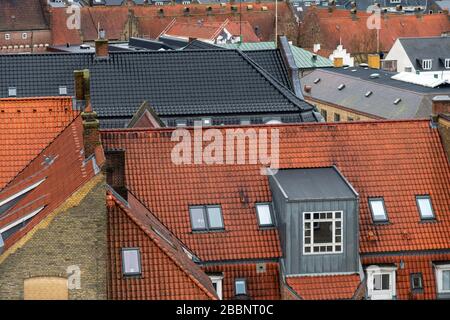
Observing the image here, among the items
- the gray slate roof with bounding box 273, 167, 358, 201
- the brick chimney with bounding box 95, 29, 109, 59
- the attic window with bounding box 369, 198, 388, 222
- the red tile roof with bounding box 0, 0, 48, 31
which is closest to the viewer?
the gray slate roof with bounding box 273, 167, 358, 201

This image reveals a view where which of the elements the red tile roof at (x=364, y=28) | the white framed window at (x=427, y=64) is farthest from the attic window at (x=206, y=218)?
the red tile roof at (x=364, y=28)

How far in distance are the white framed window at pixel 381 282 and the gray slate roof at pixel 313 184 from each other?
2432mm

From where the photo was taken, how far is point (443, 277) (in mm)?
31281

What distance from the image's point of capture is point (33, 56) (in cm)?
5472

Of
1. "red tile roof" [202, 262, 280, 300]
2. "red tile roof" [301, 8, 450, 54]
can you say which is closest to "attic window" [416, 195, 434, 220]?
"red tile roof" [202, 262, 280, 300]

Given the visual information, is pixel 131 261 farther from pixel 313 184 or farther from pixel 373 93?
pixel 373 93

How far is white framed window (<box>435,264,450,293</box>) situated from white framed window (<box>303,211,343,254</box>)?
3.16 metres

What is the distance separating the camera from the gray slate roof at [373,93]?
246 feet

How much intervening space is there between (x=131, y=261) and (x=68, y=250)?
2210mm

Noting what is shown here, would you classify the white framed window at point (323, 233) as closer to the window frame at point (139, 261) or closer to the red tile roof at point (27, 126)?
the window frame at point (139, 261)

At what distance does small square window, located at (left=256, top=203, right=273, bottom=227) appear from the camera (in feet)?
102

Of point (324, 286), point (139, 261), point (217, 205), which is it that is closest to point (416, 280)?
point (324, 286)

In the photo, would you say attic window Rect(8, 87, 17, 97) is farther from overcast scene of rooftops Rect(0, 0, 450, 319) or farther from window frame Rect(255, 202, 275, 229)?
window frame Rect(255, 202, 275, 229)
